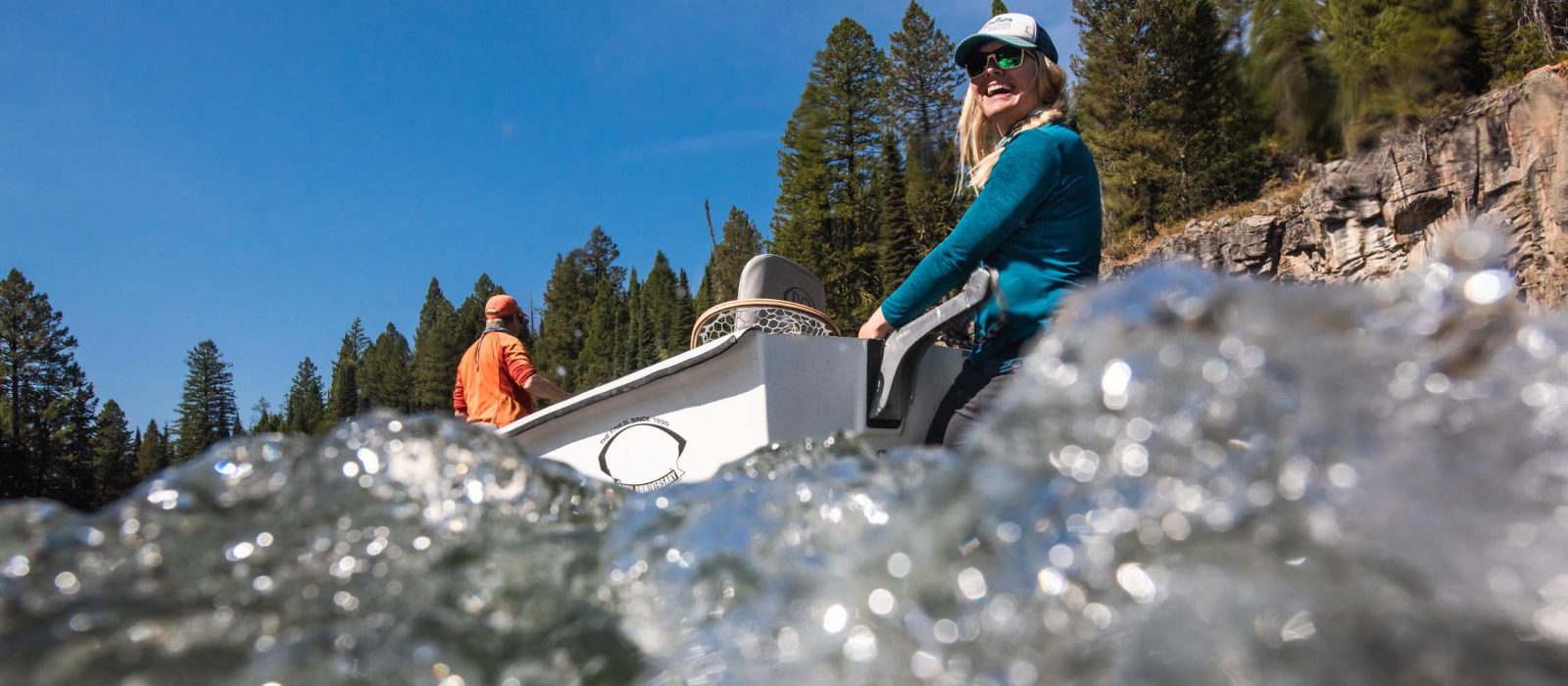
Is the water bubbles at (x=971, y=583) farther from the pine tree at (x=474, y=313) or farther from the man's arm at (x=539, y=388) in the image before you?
the pine tree at (x=474, y=313)

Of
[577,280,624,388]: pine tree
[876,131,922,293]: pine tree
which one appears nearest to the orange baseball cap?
[876,131,922,293]: pine tree

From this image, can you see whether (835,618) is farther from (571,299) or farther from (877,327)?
(571,299)

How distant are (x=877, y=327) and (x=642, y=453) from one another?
1574 millimetres

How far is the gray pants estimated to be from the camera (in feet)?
6.26

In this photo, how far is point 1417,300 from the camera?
1.73 feet

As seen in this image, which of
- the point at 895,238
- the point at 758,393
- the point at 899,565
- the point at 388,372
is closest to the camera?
the point at 899,565

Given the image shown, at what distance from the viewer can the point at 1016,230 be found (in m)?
1.97

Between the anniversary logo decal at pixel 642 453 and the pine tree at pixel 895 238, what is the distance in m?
34.5

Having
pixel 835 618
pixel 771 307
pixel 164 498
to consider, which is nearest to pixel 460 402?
pixel 771 307

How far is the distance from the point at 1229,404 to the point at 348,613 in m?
0.56

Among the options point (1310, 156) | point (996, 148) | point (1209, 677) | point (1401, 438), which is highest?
point (1310, 156)

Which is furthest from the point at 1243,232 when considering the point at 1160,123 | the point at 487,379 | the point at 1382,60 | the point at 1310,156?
the point at 487,379

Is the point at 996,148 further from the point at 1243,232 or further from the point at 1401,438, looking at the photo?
the point at 1243,232

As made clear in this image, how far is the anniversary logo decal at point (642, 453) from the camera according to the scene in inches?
139
